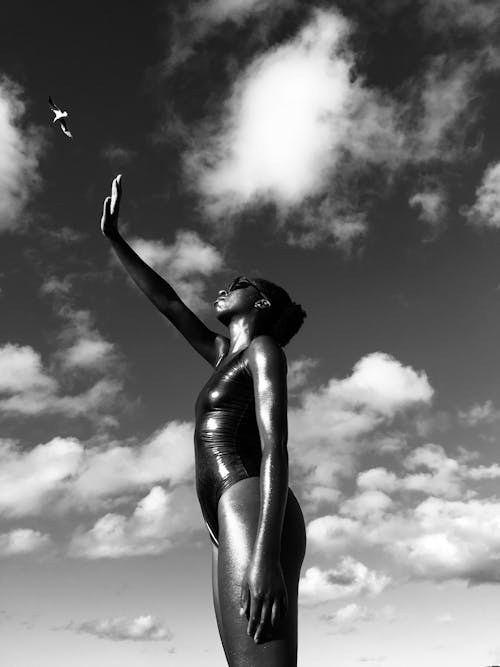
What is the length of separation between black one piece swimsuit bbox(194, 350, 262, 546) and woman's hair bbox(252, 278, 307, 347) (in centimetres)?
77

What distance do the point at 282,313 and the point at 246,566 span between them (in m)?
2.64

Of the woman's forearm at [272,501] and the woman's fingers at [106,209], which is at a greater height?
the woman's fingers at [106,209]

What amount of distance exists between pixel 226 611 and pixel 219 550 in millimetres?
444

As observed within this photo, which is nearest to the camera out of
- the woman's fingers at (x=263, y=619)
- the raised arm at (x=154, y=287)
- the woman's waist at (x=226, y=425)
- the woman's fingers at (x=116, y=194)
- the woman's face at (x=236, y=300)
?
the woman's fingers at (x=263, y=619)

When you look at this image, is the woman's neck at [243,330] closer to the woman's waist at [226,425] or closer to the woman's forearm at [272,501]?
the woman's waist at [226,425]

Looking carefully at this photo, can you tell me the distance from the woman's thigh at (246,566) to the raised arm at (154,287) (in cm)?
221

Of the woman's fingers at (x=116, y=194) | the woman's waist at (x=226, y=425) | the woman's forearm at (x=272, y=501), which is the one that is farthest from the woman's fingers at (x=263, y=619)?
the woman's fingers at (x=116, y=194)

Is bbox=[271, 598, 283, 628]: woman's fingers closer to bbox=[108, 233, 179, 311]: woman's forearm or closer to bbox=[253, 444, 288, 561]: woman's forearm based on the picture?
bbox=[253, 444, 288, 561]: woman's forearm

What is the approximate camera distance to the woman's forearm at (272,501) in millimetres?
4559

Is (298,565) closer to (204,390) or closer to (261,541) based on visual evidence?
(261,541)

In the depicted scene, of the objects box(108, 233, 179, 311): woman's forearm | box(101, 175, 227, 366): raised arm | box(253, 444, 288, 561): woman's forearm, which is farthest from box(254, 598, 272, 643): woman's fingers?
box(108, 233, 179, 311): woman's forearm

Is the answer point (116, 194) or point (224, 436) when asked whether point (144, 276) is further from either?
point (224, 436)

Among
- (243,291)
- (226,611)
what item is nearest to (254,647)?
(226,611)

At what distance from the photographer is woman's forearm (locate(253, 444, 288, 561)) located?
456 cm
